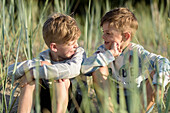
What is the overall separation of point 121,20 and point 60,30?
381 mm

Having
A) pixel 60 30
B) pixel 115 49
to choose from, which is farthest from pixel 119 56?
pixel 60 30

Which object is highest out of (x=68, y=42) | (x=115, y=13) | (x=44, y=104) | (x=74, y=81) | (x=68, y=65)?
(x=115, y=13)

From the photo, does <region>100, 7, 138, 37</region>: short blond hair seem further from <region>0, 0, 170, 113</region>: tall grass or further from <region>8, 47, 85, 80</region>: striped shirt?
<region>8, 47, 85, 80</region>: striped shirt

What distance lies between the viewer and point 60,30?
1.35 metres

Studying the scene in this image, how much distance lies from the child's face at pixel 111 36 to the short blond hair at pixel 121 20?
0.08ft

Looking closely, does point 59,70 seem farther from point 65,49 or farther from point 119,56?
point 119,56

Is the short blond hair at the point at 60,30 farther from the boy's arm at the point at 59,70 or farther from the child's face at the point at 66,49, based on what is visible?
the boy's arm at the point at 59,70

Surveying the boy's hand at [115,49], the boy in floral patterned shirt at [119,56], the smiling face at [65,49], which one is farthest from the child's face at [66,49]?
the boy's hand at [115,49]

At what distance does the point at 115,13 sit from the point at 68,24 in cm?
32

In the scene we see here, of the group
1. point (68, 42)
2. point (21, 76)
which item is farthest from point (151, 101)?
point (21, 76)

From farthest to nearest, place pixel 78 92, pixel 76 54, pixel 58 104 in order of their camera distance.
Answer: pixel 78 92
pixel 76 54
pixel 58 104

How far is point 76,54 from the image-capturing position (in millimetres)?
1372

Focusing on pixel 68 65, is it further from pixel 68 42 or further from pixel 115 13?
pixel 115 13

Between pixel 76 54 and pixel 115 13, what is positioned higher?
pixel 115 13
